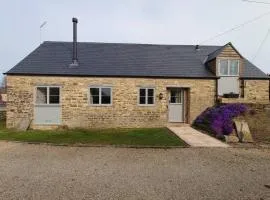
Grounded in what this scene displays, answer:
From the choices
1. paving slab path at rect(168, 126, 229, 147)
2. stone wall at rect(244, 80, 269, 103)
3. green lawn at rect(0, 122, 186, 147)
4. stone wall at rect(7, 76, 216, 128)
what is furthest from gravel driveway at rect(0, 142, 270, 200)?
stone wall at rect(244, 80, 269, 103)

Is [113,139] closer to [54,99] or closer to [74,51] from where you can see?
[54,99]

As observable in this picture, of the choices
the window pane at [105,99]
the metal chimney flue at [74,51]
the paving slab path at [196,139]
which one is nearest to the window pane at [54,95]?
the metal chimney flue at [74,51]

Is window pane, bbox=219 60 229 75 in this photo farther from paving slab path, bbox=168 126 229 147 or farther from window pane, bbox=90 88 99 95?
window pane, bbox=90 88 99 95

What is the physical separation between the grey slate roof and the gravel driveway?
752 cm

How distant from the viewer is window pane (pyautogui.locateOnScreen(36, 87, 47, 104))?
18181mm

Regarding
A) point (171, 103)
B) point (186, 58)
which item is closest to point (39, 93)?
point (171, 103)

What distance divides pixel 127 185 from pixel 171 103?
13.1 metres

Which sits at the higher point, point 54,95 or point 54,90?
point 54,90

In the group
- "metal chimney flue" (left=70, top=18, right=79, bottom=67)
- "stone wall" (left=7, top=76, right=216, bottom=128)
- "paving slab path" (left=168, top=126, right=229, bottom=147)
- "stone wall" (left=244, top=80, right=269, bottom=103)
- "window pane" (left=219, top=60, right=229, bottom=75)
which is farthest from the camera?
"stone wall" (left=244, top=80, right=269, bottom=103)

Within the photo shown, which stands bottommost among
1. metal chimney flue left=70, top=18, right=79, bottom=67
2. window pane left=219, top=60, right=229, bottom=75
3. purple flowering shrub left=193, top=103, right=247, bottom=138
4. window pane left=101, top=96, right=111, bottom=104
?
purple flowering shrub left=193, top=103, right=247, bottom=138

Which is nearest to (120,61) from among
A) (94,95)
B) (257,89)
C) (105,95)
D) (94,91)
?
(105,95)

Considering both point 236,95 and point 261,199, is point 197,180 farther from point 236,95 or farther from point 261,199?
point 236,95

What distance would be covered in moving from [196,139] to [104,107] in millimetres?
6453

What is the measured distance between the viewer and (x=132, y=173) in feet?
27.0
